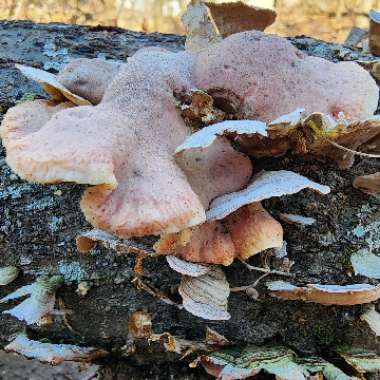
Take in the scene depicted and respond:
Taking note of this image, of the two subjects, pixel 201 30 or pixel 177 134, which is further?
pixel 201 30

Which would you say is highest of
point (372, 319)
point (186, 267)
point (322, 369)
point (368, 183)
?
point (368, 183)

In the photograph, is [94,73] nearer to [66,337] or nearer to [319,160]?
[319,160]

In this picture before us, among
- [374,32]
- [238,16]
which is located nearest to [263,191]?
[238,16]

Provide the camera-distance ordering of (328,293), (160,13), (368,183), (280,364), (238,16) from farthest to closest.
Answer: (160,13) < (238,16) < (368,183) < (280,364) < (328,293)

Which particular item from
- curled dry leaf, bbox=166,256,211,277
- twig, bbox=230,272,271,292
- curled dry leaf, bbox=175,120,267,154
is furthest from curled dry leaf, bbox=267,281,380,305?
curled dry leaf, bbox=175,120,267,154

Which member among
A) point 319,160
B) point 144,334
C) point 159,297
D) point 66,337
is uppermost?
point 319,160

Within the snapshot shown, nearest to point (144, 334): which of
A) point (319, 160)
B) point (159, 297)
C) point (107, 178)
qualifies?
point (159, 297)

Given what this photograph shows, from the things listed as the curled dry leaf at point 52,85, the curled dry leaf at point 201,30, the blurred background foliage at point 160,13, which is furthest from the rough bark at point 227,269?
the blurred background foliage at point 160,13

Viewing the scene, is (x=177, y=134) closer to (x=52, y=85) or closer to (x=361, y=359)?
(x=52, y=85)

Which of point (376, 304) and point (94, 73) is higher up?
point (94, 73)
